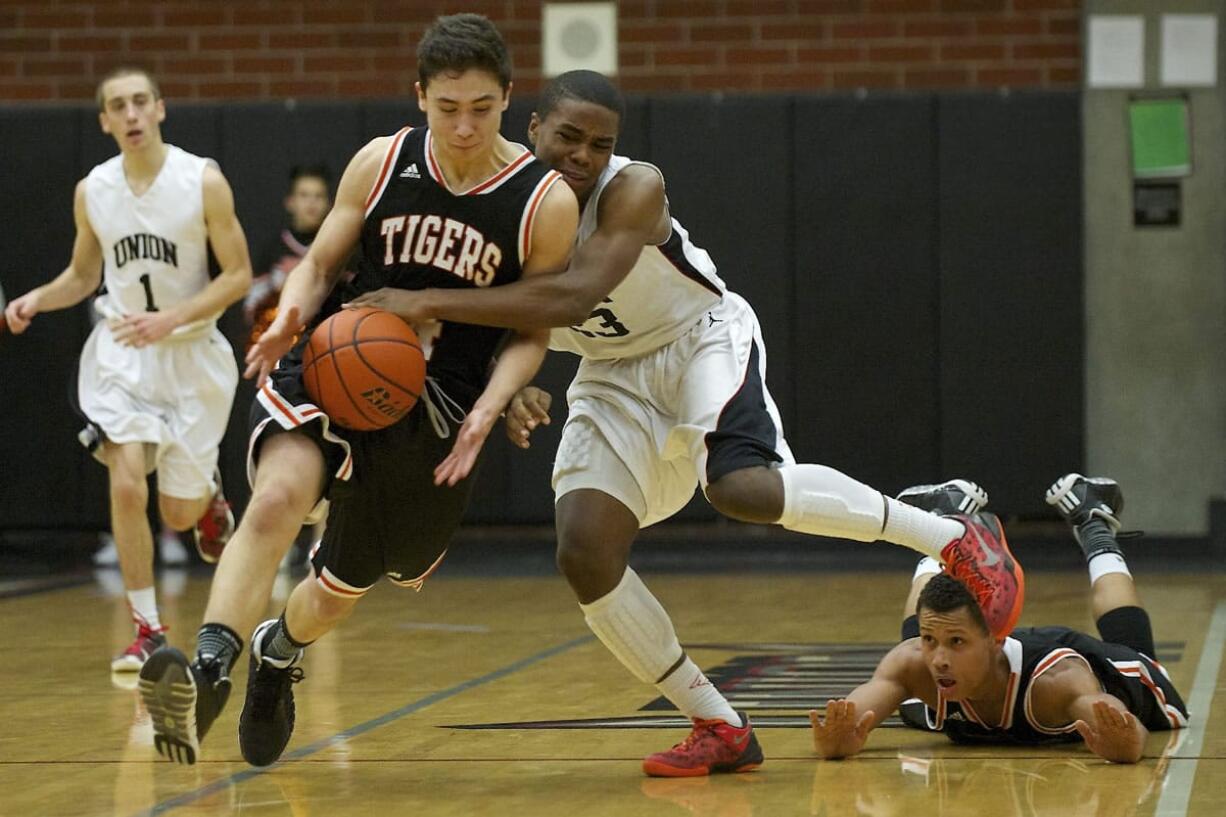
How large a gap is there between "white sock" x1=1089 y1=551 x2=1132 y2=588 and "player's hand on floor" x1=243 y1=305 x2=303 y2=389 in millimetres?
2326

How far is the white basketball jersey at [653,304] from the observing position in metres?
4.42

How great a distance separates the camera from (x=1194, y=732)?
4.61 m

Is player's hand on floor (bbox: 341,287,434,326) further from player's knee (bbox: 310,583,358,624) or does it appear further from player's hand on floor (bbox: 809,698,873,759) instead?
player's hand on floor (bbox: 809,698,873,759)

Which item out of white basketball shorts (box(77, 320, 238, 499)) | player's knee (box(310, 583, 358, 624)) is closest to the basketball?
player's knee (box(310, 583, 358, 624))

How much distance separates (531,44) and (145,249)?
4.49 metres

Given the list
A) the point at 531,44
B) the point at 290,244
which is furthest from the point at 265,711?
the point at 531,44

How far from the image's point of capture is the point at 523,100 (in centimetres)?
1018

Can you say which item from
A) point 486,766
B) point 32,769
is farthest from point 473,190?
point 32,769

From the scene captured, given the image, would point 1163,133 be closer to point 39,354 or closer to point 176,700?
point 39,354

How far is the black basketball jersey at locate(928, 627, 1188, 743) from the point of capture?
434 centimetres

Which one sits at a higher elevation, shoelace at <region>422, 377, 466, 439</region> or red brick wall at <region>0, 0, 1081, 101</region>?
red brick wall at <region>0, 0, 1081, 101</region>

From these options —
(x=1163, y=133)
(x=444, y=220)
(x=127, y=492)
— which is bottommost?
(x=127, y=492)

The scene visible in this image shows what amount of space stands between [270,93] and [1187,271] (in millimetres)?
5197

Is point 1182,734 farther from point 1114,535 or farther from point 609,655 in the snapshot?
point 609,655
